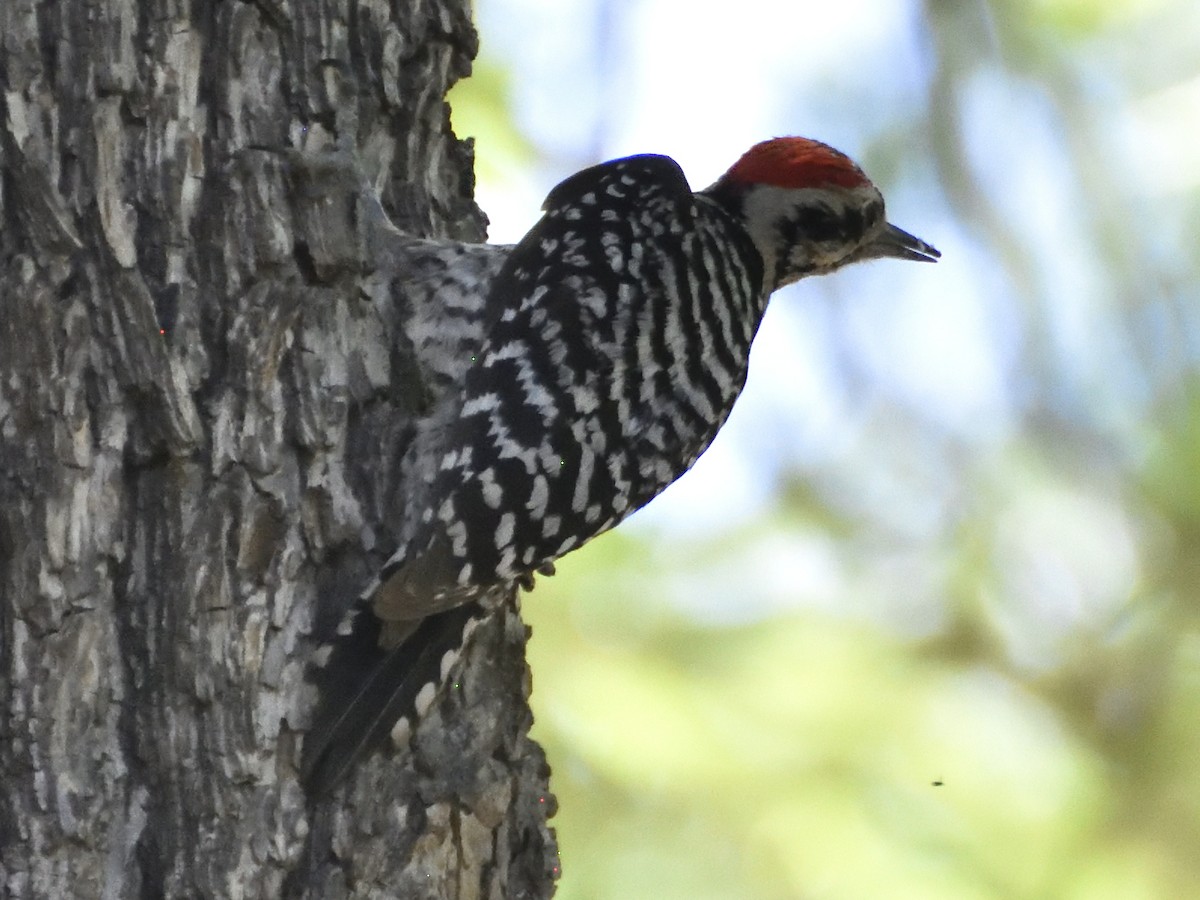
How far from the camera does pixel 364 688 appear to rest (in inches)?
90.7

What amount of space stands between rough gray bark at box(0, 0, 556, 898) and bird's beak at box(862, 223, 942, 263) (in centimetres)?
154

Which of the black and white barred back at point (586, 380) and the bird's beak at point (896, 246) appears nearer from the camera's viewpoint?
the black and white barred back at point (586, 380)

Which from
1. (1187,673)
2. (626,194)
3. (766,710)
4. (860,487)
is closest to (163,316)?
(626,194)

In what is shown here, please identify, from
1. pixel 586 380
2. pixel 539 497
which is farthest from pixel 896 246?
pixel 539 497

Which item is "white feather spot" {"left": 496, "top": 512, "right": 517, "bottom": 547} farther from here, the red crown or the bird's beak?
the bird's beak

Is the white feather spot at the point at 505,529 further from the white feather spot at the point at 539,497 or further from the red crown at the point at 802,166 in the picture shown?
the red crown at the point at 802,166

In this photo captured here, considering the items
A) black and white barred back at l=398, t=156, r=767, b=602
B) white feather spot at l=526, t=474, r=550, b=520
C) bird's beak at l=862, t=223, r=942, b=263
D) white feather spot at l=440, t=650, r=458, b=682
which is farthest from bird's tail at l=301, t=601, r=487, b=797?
bird's beak at l=862, t=223, r=942, b=263

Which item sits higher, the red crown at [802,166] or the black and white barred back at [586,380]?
the red crown at [802,166]

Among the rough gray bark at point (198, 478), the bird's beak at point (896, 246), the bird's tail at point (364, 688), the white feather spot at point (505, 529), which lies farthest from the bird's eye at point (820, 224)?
the bird's tail at point (364, 688)

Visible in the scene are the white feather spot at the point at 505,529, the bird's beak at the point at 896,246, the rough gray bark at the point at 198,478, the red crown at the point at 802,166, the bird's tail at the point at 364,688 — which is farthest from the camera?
the bird's beak at the point at 896,246

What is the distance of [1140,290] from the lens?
17.3ft

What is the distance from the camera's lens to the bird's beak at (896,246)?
145 inches

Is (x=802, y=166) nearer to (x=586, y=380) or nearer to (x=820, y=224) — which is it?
(x=820, y=224)

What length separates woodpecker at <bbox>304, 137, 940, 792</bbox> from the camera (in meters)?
2.33
